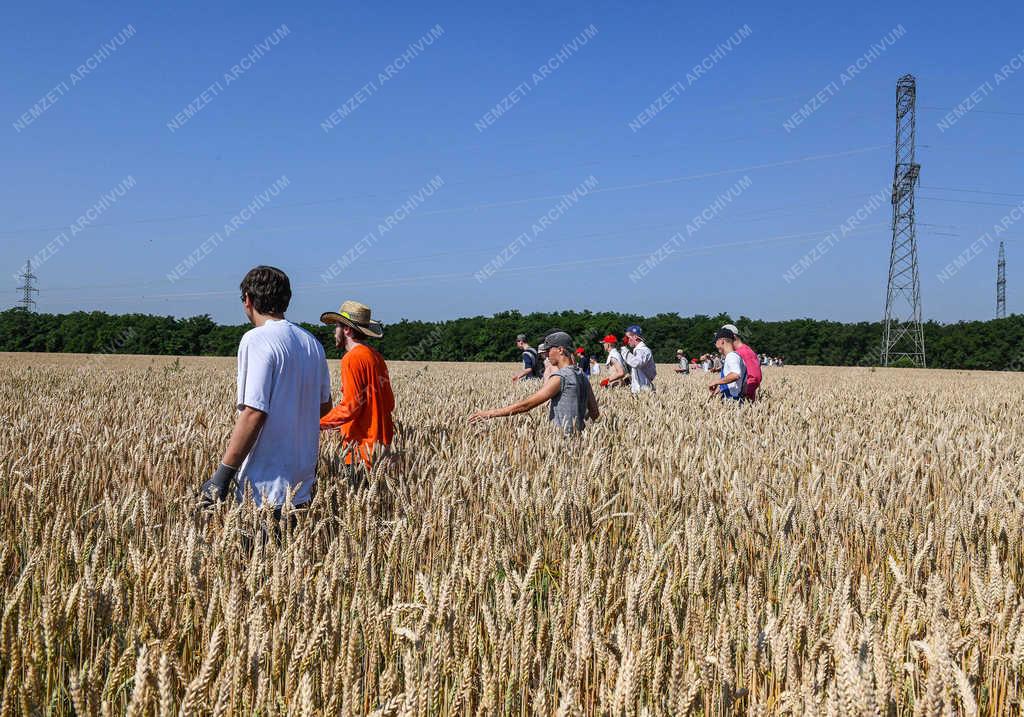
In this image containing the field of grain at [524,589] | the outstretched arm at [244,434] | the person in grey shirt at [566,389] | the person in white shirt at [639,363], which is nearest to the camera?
the field of grain at [524,589]

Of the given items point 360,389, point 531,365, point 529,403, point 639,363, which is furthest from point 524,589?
point 531,365

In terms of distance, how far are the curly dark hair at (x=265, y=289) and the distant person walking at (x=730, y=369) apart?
239 inches

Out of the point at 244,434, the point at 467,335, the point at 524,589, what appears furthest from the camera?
the point at 467,335

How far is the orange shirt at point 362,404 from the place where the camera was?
419 centimetres

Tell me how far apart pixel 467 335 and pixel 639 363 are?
132ft

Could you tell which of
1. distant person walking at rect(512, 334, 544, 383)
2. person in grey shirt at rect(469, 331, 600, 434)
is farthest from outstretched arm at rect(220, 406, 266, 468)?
distant person walking at rect(512, 334, 544, 383)

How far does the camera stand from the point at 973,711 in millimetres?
1083

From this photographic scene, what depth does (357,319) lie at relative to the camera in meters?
4.44

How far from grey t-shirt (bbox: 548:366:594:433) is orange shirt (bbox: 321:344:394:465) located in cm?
167

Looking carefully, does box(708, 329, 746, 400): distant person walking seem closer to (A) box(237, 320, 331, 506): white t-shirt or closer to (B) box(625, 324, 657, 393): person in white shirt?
(B) box(625, 324, 657, 393): person in white shirt

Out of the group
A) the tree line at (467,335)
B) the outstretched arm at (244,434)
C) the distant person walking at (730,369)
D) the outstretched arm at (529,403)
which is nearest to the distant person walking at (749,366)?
the distant person walking at (730,369)

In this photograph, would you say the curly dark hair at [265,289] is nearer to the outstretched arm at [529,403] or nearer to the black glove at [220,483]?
the black glove at [220,483]

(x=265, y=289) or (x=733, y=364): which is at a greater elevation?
(x=265, y=289)

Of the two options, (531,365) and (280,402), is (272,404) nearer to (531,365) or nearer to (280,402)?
(280,402)
